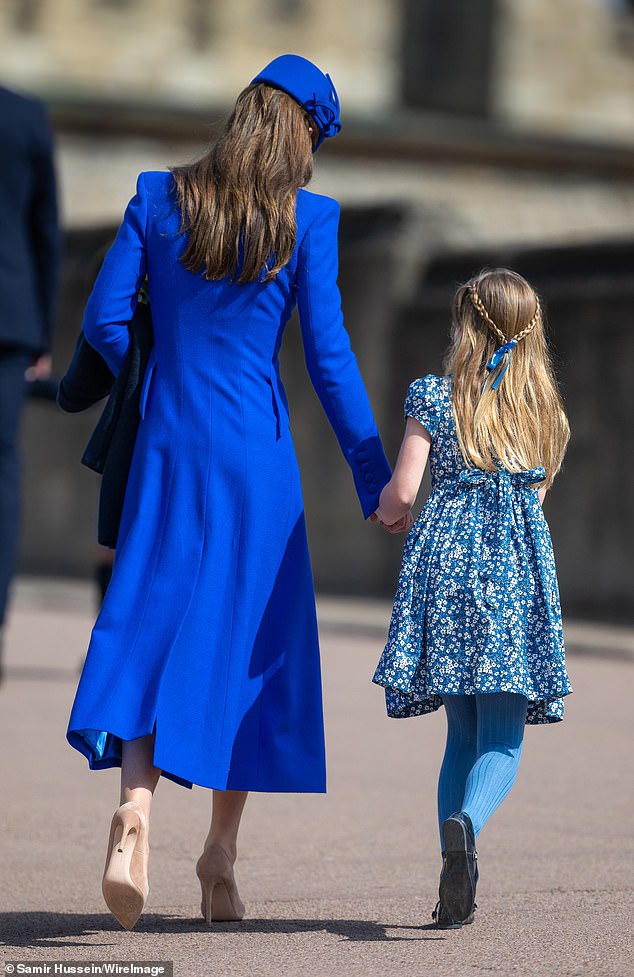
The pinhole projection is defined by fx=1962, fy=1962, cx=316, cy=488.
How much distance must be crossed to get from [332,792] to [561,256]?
7.83 m

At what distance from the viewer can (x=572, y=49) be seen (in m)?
25.6

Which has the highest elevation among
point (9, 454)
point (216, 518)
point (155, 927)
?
point (216, 518)

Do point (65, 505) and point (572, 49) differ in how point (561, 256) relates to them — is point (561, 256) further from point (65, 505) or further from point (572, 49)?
point (572, 49)

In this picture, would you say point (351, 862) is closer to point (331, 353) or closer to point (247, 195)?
point (331, 353)

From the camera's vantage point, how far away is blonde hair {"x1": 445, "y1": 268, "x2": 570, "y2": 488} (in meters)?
4.06

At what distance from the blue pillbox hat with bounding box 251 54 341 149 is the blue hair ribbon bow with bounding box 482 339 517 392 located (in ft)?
1.86

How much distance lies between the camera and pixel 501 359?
13.5ft

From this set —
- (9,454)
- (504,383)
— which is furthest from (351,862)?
(9,454)

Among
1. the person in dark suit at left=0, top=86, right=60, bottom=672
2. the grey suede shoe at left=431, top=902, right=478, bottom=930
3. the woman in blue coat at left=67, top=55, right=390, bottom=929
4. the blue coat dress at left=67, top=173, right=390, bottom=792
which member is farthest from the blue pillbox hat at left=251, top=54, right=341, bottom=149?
the person in dark suit at left=0, top=86, right=60, bottom=672

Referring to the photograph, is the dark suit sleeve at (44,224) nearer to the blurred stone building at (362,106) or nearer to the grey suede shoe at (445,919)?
the grey suede shoe at (445,919)

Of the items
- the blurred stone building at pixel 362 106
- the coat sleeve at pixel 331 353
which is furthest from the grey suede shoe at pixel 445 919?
the blurred stone building at pixel 362 106

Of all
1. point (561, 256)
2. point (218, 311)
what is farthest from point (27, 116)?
point (561, 256)

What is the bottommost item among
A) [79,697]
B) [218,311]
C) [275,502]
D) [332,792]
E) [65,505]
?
[65,505]

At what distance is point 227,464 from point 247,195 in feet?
1.78
